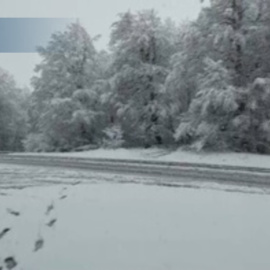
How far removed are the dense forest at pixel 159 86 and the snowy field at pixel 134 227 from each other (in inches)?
402

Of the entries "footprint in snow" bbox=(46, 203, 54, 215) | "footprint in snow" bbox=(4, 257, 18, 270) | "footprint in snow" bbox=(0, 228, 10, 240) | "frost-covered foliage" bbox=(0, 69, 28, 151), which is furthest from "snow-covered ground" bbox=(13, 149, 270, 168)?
"frost-covered foliage" bbox=(0, 69, 28, 151)

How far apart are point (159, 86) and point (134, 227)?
17.4 meters

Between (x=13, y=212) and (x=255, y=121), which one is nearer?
(x=13, y=212)

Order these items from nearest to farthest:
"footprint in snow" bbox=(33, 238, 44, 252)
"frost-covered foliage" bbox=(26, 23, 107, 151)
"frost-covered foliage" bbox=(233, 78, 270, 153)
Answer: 1. "footprint in snow" bbox=(33, 238, 44, 252)
2. "frost-covered foliage" bbox=(233, 78, 270, 153)
3. "frost-covered foliage" bbox=(26, 23, 107, 151)

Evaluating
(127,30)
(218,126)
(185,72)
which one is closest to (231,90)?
(218,126)

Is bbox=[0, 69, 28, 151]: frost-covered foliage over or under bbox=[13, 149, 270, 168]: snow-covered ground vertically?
over

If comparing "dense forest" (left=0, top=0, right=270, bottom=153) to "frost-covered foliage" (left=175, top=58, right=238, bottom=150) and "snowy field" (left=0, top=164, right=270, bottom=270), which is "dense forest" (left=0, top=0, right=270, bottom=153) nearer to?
"frost-covered foliage" (left=175, top=58, right=238, bottom=150)

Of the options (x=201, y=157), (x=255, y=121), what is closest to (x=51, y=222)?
(x=201, y=157)

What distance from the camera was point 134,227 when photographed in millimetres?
9203

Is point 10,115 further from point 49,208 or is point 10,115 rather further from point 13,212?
Answer: point 49,208

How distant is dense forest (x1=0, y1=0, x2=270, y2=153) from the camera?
67.5 feet

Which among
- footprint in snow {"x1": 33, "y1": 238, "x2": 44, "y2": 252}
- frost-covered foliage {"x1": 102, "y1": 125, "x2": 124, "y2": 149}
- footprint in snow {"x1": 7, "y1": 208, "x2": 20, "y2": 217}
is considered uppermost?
frost-covered foliage {"x1": 102, "y1": 125, "x2": 124, "y2": 149}

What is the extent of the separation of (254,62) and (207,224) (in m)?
14.4

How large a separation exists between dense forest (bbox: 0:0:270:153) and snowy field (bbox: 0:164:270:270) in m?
10.2
